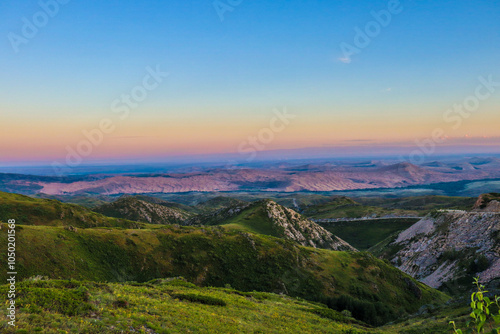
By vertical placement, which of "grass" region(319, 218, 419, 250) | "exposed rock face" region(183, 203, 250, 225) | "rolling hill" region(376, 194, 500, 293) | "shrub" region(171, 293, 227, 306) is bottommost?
"grass" region(319, 218, 419, 250)

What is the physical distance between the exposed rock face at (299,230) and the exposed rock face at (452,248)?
26747mm

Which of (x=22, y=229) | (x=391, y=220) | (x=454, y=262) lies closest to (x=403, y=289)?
(x=454, y=262)

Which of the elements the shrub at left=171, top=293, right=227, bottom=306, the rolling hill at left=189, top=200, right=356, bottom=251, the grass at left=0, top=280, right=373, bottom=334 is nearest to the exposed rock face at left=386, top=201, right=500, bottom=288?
the rolling hill at left=189, top=200, right=356, bottom=251

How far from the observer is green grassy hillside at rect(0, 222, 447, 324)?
47125 millimetres

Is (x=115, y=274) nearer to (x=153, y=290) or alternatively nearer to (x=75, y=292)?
(x=153, y=290)

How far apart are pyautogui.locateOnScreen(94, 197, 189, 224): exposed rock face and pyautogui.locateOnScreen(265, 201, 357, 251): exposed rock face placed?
79554mm

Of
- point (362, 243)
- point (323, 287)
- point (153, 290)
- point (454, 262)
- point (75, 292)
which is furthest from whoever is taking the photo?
point (362, 243)

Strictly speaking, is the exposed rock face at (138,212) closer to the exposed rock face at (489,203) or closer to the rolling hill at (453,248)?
the rolling hill at (453,248)

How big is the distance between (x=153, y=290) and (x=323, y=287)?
139ft

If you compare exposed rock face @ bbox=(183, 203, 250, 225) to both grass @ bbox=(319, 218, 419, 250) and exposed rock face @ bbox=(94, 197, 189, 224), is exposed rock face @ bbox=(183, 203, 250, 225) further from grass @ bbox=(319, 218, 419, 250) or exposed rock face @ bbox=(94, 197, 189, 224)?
grass @ bbox=(319, 218, 419, 250)

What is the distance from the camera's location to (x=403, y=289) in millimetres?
70312

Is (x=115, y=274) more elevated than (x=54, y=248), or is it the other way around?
(x=54, y=248)

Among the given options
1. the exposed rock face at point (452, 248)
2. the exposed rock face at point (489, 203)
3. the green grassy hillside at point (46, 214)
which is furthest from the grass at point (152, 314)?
the exposed rock face at point (489, 203)

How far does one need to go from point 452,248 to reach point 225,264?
8451 centimetres
